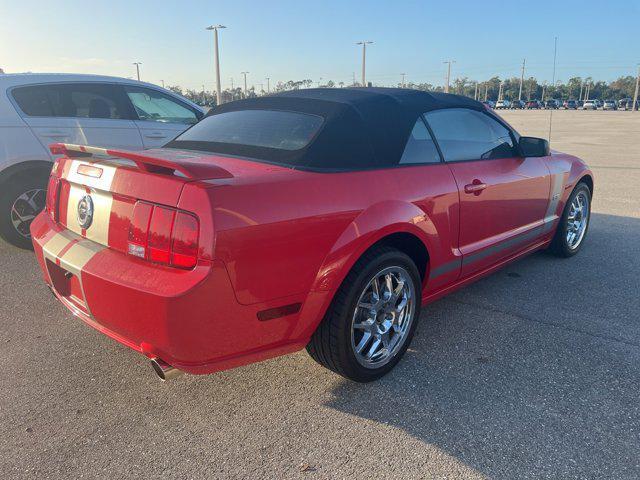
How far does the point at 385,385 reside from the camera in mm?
2705

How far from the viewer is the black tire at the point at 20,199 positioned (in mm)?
4793

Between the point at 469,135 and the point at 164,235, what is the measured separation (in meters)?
2.35

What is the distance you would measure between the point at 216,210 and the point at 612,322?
290 cm

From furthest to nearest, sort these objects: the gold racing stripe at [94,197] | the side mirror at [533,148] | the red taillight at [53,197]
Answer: the side mirror at [533,148] < the red taillight at [53,197] < the gold racing stripe at [94,197]

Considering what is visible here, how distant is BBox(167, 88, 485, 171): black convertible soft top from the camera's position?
2535 mm

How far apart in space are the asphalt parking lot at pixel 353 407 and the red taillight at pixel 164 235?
870 mm

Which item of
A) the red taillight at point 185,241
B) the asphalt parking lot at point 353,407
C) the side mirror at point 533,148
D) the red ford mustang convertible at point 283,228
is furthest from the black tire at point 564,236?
the red taillight at point 185,241

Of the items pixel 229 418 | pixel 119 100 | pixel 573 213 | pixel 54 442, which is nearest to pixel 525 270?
pixel 573 213

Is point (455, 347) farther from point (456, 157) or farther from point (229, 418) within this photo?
point (229, 418)

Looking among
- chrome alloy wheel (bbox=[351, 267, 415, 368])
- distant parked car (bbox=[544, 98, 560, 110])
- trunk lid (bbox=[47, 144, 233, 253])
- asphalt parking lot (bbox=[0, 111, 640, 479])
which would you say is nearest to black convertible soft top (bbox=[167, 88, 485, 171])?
trunk lid (bbox=[47, 144, 233, 253])

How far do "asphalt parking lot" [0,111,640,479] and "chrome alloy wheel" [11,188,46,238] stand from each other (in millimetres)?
1547

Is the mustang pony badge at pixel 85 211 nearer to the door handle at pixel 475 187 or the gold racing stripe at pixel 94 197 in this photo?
the gold racing stripe at pixel 94 197

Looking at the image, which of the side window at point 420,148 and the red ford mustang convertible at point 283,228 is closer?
the red ford mustang convertible at point 283,228

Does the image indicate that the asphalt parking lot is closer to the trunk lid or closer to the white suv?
the trunk lid
